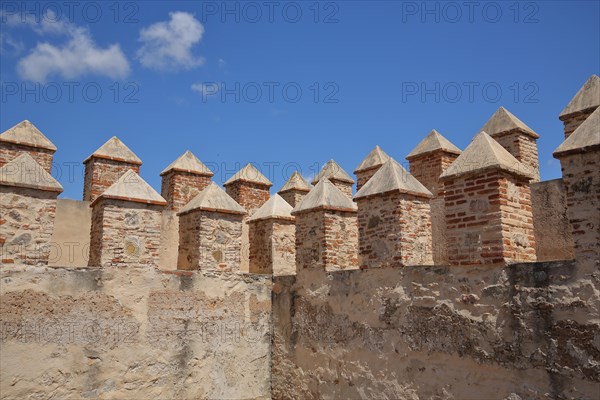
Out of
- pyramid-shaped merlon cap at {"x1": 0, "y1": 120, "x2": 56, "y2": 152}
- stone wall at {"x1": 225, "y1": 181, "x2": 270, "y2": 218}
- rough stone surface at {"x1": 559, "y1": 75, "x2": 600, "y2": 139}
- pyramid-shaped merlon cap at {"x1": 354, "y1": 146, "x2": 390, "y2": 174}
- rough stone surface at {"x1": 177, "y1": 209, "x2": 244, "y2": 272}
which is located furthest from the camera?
pyramid-shaped merlon cap at {"x1": 354, "y1": 146, "x2": 390, "y2": 174}

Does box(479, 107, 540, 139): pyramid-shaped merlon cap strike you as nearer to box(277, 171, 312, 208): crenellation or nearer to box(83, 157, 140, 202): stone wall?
box(277, 171, 312, 208): crenellation

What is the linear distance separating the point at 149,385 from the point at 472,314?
4.53m

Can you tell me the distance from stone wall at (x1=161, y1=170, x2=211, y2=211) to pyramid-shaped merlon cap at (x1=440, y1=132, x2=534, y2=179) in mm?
5636

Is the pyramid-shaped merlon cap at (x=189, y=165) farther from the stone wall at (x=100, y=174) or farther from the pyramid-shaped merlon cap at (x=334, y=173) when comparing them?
the pyramid-shaped merlon cap at (x=334, y=173)

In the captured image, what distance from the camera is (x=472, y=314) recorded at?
5.55m

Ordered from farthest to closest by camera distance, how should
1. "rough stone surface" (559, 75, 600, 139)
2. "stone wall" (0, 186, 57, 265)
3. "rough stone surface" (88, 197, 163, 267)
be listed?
"rough stone surface" (559, 75, 600, 139), "rough stone surface" (88, 197, 163, 267), "stone wall" (0, 186, 57, 265)

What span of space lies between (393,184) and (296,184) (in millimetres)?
4646

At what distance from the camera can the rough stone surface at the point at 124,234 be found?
22.6 feet

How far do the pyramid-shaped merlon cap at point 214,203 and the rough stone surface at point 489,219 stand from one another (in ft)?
11.5

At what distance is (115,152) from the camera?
935cm

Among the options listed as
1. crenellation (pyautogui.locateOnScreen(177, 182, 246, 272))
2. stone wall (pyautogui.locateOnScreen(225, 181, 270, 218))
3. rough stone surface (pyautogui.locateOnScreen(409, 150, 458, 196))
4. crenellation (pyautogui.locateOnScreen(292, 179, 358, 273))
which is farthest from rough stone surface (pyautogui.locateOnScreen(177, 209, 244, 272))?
rough stone surface (pyautogui.locateOnScreen(409, 150, 458, 196))

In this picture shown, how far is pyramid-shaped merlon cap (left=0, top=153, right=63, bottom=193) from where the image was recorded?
20.2 feet

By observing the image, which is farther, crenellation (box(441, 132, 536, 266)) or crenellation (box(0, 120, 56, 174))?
crenellation (box(0, 120, 56, 174))

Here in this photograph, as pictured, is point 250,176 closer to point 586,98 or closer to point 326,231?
point 326,231
